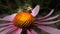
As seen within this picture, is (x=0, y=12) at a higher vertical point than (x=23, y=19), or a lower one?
lower

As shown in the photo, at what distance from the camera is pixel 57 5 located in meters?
2.40

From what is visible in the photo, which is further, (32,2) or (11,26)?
(32,2)

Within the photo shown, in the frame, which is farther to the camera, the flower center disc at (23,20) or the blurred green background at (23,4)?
the blurred green background at (23,4)

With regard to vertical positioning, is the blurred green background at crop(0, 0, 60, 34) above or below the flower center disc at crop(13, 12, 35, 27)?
below

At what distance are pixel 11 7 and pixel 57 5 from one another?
1.48 ft

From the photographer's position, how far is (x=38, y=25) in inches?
49.6

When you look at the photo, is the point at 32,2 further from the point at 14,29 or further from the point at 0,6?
the point at 14,29

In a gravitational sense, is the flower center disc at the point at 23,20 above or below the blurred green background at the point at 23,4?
above

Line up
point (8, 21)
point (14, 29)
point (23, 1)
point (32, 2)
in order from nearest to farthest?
point (14, 29) < point (8, 21) < point (32, 2) < point (23, 1)

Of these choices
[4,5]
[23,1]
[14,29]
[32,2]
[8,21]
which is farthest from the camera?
[4,5]

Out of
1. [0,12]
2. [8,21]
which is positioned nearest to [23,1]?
[0,12]

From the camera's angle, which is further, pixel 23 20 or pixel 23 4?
pixel 23 4

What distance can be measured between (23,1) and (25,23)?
101cm

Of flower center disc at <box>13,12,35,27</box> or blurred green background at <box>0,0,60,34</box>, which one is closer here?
flower center disc at <box>13,12,35,27</box>
